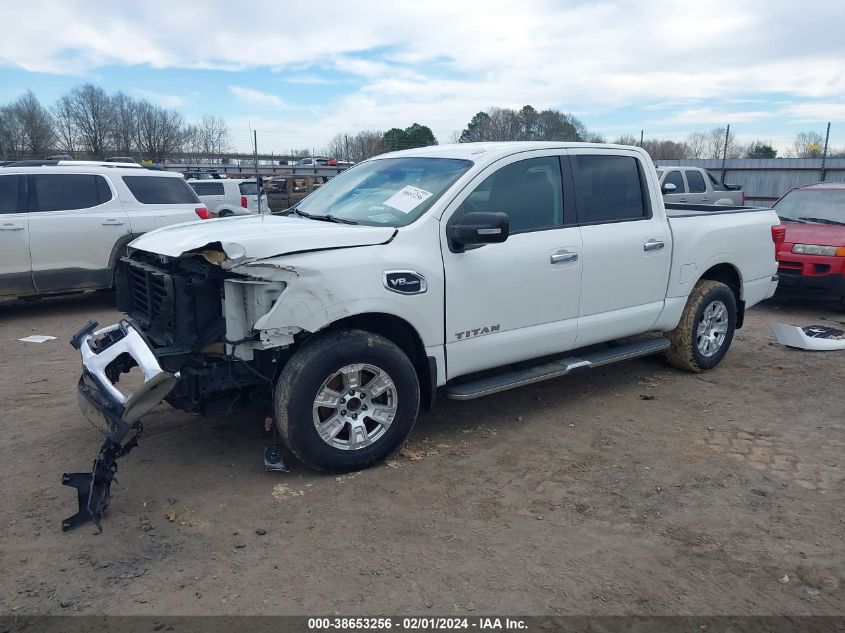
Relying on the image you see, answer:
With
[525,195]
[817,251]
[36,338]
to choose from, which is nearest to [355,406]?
[525,195]

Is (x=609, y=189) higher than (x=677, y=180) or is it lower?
lower

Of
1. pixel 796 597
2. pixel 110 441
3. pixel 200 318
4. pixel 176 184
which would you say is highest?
pixel 176 184

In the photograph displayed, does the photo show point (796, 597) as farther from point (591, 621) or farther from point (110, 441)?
point (110, 441)

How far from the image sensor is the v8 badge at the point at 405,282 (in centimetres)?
411

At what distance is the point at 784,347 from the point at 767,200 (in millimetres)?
15520

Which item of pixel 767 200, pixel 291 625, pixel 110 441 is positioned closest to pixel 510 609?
pixel 291 625

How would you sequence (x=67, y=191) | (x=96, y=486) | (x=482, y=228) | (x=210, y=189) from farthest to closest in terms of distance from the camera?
1. (x=210, y=189)
2. (x=67, y=191)
3. (x=482, y=228)
4. (x=96, y=486)

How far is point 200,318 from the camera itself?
394 centimetres

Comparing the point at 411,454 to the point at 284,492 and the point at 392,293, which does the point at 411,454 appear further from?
the point at 392,293

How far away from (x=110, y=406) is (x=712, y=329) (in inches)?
201

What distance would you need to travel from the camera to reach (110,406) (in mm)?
3775

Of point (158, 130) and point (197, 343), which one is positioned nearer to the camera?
point (197, 343)

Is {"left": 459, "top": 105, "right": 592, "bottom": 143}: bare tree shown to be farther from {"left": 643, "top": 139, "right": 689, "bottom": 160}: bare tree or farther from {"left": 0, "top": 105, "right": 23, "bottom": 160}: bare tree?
{"left": 0, "top": 105, "right": 23, "bottom": 160}: bare tree

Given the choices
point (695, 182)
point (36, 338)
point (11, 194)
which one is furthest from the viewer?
point (695, 182)
